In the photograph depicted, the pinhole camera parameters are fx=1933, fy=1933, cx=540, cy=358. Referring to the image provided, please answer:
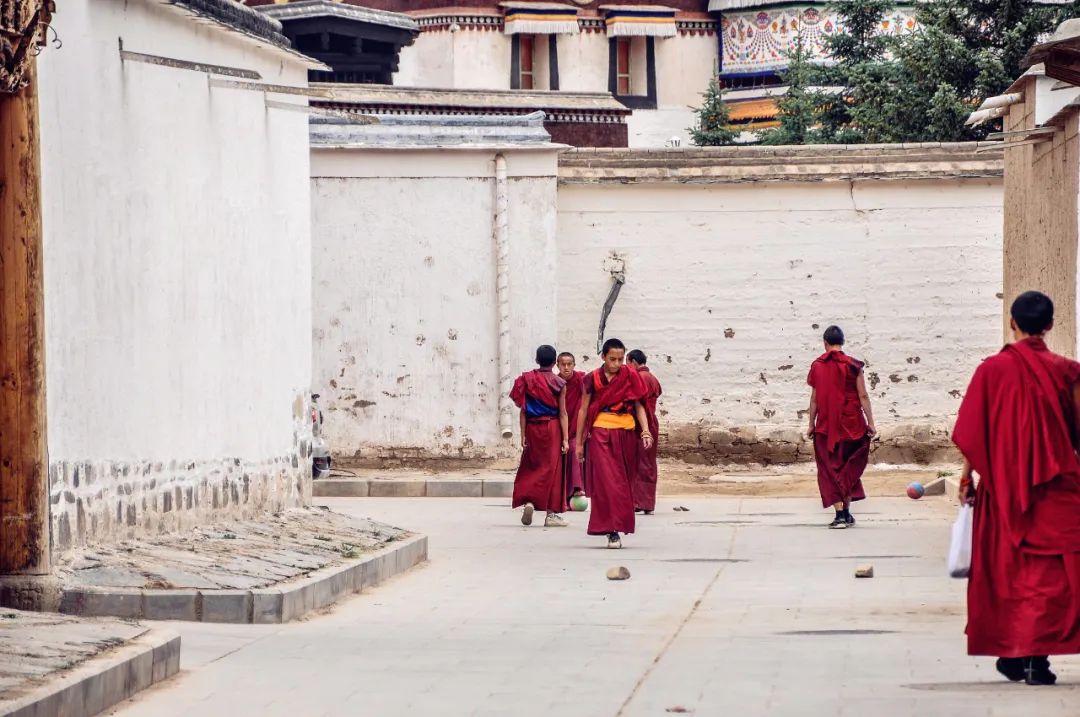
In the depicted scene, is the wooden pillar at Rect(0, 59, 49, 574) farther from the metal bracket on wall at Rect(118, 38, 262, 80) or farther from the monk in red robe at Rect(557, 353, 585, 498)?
the monk in red robe at Rect(557, 353, 585, 498)

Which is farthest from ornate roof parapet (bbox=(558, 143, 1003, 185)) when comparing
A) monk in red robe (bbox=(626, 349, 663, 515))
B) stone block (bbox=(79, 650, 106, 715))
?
stone block (bbox=(79, 650, 106, 715))

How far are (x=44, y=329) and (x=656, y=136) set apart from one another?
1368 inches

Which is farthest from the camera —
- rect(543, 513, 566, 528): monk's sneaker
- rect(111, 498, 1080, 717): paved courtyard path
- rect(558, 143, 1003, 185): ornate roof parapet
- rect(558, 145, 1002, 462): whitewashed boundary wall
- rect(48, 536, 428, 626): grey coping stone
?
rect(558, 145, 1002, 462): whitewashed boundary wall

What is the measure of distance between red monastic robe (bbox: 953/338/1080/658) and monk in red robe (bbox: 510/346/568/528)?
8284 mm

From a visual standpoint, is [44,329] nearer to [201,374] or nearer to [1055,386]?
[201,374]

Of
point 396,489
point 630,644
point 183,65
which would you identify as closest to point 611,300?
point 396,489

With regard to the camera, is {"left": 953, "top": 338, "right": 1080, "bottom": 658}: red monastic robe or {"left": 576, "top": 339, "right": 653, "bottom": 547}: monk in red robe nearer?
{"left": 953, "top": 338, "right": 1080, "bottom": 658}: red monastic robe

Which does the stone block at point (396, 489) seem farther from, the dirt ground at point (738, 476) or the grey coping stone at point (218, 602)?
the grey coping stone at point (218, 602)

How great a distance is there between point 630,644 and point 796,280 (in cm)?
1229

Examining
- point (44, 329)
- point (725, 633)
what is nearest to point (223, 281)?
point (44, 329)

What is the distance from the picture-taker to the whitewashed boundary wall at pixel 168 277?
9539 millimetres

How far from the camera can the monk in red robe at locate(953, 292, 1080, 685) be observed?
24.2 ft

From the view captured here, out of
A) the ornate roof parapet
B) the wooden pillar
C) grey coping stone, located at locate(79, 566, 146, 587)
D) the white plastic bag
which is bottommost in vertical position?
grey coping stone, located at locate(79, 566, 146, 587)

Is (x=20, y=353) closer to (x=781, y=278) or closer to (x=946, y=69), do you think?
(x=781, y=278)
